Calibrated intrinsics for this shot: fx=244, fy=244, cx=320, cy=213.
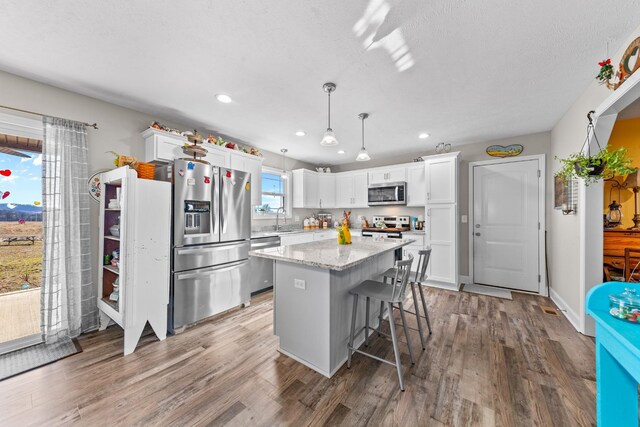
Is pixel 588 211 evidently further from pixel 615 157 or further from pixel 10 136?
pixel 10 136

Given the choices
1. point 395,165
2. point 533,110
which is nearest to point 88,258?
point 395,165

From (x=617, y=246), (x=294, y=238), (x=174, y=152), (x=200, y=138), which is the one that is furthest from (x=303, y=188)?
(x=617, y=246)

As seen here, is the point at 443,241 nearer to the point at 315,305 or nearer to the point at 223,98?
the point at 315,305

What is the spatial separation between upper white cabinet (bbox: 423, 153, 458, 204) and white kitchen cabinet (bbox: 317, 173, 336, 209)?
209 centimetres

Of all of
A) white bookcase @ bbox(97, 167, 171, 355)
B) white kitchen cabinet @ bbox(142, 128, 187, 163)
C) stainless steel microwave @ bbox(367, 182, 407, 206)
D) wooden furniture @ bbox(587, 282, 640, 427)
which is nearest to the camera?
wooden furniture @ bbox(587, 282, 640, 427)

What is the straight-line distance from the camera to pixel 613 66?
74.9 inches

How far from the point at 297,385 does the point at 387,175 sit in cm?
403

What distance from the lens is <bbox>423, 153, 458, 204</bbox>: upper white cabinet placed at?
13.1 feet

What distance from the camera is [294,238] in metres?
4.44

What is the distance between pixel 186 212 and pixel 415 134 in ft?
11.2

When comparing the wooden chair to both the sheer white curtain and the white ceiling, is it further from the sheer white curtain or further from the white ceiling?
the sheer white curtain

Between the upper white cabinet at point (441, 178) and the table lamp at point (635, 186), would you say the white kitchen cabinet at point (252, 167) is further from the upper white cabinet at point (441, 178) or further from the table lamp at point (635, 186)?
the table lamp at point (635, 186)

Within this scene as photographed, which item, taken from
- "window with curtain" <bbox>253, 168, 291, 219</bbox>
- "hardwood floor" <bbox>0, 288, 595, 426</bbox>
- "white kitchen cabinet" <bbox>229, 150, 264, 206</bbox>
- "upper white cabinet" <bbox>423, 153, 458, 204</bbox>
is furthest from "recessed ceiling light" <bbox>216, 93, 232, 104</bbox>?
"upper white cabinet" <bbox>423, 153, 458, 204</bbox>

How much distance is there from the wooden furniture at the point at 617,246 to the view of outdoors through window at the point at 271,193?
16.2ft
